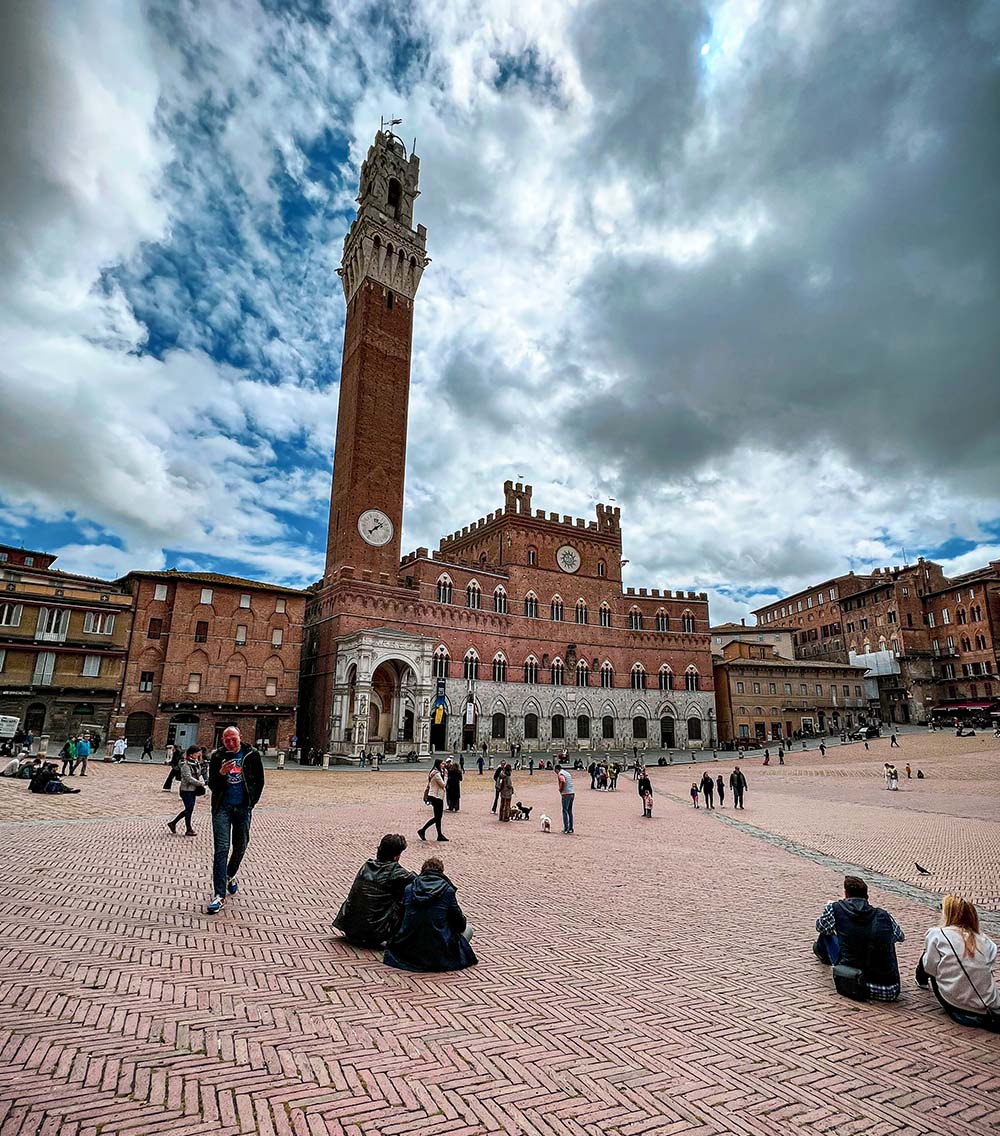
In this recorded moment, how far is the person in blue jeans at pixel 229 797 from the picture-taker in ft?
23.2

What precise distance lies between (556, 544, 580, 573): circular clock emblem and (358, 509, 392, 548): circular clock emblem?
631 inches

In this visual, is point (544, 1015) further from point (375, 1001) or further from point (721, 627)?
point (721, 627)

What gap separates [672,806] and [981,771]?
792 inches

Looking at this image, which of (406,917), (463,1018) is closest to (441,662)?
(406,917)

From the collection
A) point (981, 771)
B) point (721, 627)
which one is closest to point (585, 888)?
point (981, 771)

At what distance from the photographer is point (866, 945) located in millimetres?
5941

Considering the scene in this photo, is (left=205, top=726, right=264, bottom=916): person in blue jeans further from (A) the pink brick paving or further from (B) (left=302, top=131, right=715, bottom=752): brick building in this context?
(B) (left=302, top=131, right=715, bottom=752): brick building

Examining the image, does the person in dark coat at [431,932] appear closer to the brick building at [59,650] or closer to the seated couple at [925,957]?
the seated couple at [925,957]

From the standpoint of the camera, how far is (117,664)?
1491 inches

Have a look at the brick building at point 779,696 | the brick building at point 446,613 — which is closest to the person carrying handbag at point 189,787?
the brick building at point 446,613

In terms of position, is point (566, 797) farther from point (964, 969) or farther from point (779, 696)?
point (779, 696)

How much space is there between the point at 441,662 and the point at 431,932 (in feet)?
128

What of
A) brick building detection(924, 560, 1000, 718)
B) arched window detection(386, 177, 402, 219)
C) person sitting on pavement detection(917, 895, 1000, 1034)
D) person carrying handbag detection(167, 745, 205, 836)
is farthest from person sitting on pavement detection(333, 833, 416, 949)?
brick building detection(924, 560, 1000, 718)

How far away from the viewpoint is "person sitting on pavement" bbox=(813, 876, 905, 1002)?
19.1 ft
